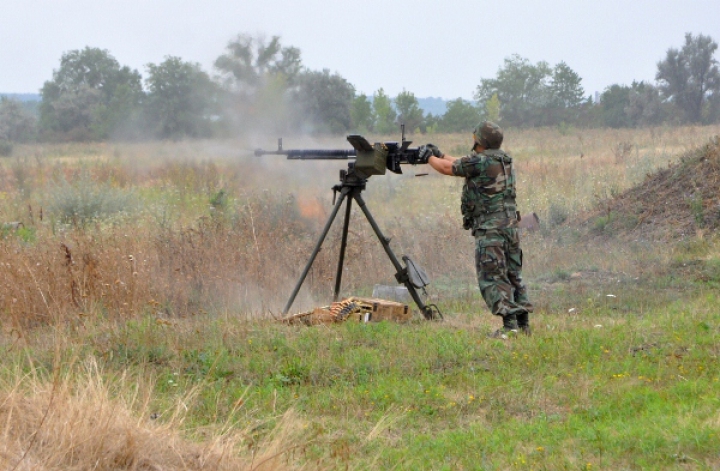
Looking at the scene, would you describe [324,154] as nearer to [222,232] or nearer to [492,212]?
[492,212]

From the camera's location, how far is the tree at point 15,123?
93.7 feet

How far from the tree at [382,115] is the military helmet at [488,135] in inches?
683

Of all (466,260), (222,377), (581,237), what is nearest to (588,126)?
(581,237)

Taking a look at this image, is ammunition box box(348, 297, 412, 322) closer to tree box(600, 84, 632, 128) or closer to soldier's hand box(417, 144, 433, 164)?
soldier's hand box(417, 144, 433, 164)

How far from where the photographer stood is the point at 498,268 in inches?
316

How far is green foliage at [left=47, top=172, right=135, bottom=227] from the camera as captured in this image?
1584 centimetres

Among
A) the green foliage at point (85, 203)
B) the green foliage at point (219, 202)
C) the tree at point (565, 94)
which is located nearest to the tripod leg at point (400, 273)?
the green foliage at point (219, 202)

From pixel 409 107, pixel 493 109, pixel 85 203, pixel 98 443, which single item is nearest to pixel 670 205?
pixel 85 203

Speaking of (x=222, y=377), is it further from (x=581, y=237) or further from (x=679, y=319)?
(x=581, y=237)

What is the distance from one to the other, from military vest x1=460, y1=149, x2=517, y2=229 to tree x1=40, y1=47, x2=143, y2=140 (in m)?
14.0

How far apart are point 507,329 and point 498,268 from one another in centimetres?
59

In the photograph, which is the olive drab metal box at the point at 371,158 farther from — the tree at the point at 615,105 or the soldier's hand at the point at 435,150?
the tree at the point at 615,105

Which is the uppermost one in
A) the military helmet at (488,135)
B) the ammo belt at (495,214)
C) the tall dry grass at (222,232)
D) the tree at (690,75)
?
the tree at (690,75)

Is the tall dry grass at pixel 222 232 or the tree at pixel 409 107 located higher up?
the tree at pixel 409 107
